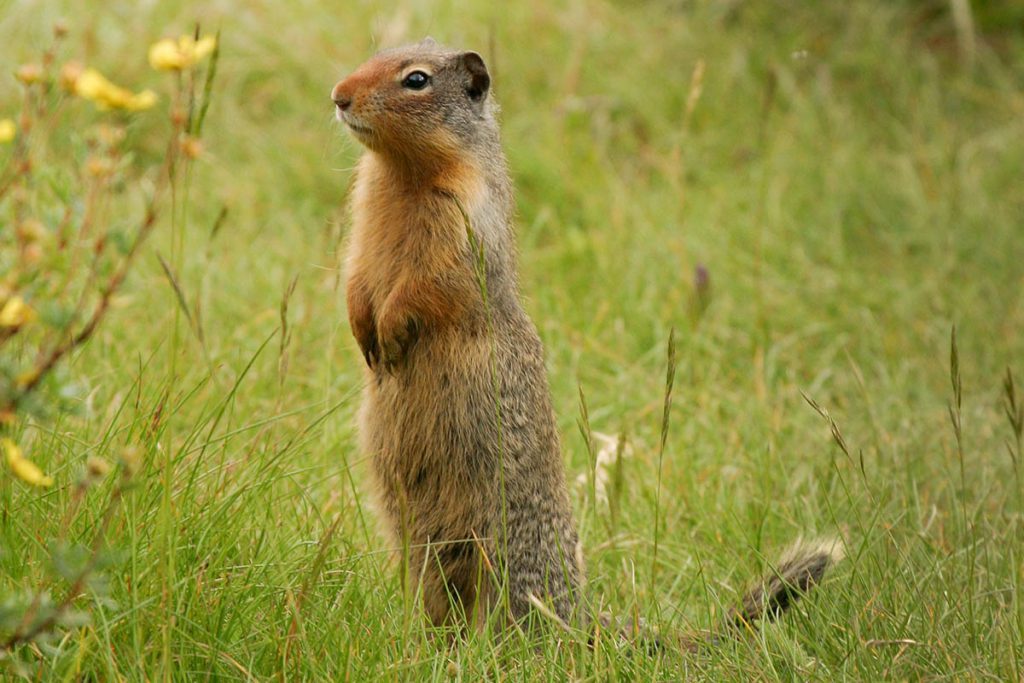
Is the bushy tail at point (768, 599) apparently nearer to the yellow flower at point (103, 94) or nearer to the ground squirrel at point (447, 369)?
the ground squirrel at point (447, 369)

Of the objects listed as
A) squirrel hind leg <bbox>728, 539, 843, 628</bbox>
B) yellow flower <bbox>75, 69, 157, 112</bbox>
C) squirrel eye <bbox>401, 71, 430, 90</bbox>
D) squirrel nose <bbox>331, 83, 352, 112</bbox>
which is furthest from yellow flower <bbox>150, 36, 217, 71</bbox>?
squirrel hind leg <bbox>728, 539, 843, 628</bbox>

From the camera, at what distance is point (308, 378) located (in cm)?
460

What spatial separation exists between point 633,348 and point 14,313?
372 cm

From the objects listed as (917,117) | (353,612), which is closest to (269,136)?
(917,117)

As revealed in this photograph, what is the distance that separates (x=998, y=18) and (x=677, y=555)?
574 centimetres

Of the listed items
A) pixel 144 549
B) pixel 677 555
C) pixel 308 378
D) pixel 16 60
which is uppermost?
pixel 16 60

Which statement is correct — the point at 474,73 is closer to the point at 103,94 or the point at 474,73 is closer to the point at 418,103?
the point at 418,103

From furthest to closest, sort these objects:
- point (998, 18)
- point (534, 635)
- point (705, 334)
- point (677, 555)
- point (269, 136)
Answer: point (998, 18) < point (269, 136) < point (705, 334) < point (677, 555) < point (534, 635)

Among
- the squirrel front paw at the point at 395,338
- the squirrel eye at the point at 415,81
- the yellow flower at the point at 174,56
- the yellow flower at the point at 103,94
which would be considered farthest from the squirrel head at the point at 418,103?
the yellow flower at the point at 103,94

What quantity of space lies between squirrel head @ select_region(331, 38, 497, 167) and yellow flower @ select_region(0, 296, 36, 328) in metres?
1.63

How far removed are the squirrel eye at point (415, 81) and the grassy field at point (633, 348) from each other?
0.61m

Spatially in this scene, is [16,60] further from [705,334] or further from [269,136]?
[705,334]

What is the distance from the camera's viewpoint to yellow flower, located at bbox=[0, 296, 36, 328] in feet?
6.43

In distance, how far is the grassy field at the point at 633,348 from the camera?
9.49 feet
